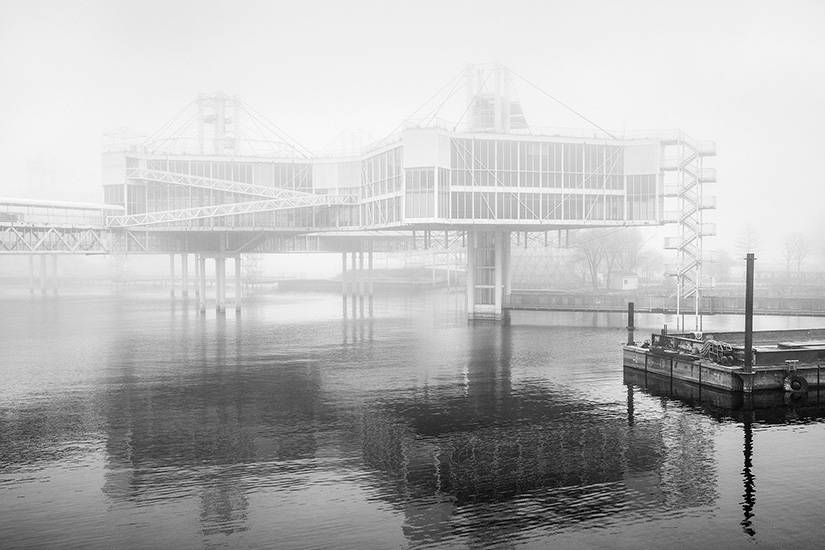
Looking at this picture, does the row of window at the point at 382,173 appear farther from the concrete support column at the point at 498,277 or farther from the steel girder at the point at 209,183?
the concrete support column at the point at 498,277

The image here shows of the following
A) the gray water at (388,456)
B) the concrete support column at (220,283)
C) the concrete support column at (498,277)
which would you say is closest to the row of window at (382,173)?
the concrete support column at (498,277)

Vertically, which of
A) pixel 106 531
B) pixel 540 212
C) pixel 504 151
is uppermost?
pixel 504 151

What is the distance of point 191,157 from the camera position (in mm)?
108375

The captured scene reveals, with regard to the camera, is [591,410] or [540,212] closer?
[591,410]

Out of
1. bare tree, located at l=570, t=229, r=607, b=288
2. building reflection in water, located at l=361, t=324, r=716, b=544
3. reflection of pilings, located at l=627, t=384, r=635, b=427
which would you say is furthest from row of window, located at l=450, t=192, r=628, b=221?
bare tree, located at l=570, t=229, r=607, b=288

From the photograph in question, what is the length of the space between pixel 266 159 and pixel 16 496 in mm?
87774

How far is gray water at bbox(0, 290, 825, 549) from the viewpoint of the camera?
2392cm

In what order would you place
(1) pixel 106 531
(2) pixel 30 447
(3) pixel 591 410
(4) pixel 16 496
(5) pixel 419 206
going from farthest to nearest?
(5) pixel 419 206 < (3) pixel 591 410 < (2) pixel 30 447 < (4) pixel 16 496 < (1) pixel 106 531

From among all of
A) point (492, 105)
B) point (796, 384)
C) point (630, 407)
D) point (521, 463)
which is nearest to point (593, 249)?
point (492, 105)

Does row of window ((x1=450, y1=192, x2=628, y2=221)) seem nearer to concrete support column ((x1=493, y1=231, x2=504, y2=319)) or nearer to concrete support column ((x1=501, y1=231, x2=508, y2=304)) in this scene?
concrete support column ((x1=493, y1=231, x2=504, y2=319))

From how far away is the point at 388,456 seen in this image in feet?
104

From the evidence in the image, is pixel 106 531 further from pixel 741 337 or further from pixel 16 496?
pixel 741 337

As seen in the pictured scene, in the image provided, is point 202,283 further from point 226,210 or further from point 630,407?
point 630,407

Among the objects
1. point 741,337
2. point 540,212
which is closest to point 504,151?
point 540,212
